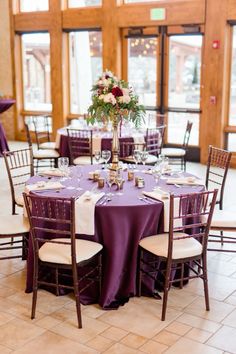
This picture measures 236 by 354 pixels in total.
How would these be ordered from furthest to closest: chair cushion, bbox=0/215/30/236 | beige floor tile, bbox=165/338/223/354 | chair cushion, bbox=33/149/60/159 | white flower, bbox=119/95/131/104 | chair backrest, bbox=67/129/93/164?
chair cushion, bbox=33/149/60/159
chair backrest, bbox=67/129/93/164
white flower, bbox=119/95/131/104
chair cushion, bbox=0/215/30/236
beige floor tile, bbox=165/338/223/354

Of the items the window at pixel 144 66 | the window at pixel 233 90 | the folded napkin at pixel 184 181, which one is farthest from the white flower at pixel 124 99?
the window at pixel 144 66

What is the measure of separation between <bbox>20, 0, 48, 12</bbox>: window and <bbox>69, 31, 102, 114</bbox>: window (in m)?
0.93

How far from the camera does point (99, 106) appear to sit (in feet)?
15.4

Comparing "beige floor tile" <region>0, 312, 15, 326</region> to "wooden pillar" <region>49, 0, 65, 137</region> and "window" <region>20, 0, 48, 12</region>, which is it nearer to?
"wooden pillar" <region>49, 0, 65, 137</region>

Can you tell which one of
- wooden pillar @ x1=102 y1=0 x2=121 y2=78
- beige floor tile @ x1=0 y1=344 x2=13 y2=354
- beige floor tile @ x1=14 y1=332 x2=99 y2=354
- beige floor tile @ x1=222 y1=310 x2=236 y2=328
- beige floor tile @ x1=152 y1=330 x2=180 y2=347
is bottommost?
beige floor tile @ x1=0 y1=344 x2=13 y2=354

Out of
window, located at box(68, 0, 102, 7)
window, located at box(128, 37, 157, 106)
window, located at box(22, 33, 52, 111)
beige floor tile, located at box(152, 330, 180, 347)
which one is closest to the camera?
beige floor tile, located at box(152, 330, 180, 347)

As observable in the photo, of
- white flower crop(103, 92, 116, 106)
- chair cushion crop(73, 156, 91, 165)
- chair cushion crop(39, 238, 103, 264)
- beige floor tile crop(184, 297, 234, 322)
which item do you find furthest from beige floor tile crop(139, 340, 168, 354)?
chair cushion crop(73, 156, 91, 165)

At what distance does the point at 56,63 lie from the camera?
438 inches

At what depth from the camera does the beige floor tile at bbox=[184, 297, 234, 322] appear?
387 cm

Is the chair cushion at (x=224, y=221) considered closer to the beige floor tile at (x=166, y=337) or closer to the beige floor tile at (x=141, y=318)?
the beige floor tile at (x=141, y=318)

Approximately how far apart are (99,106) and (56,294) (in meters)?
1.71

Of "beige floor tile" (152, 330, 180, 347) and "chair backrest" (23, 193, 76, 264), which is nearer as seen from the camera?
"beige floor tile" (152, 330, 180, 347)

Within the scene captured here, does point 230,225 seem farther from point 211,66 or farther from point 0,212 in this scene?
point 211,66

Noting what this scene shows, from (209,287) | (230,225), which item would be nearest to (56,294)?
(209,287)
